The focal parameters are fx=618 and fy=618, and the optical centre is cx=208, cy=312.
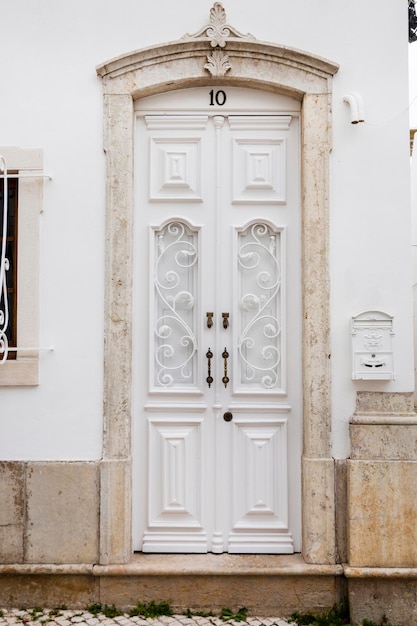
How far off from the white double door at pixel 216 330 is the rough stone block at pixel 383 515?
1.52ft

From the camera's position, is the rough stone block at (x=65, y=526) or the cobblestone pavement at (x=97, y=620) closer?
the cobblestone pavement at (x=97, y=620)

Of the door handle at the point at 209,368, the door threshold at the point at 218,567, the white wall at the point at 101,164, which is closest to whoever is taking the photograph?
the door threshold at the point at 218,567

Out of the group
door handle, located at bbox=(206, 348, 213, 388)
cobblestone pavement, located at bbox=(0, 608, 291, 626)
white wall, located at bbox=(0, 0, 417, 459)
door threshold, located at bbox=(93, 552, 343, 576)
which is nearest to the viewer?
cobblestone pavement, located at bbox=(0, 608, 291, 626)

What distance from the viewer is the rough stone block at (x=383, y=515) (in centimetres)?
415

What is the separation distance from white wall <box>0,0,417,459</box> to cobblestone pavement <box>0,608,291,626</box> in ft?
3.42

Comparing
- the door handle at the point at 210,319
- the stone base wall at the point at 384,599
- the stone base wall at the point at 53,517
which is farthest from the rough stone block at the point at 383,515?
the stone base wall at the point at 53,517

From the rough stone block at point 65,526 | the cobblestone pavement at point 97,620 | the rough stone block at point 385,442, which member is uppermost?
the rough stone block at point 385,442

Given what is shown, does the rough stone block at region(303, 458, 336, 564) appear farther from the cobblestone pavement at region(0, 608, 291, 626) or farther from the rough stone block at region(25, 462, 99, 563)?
the rough stone block at region(25, 462, 99, 563)

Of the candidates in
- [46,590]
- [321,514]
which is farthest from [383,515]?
[46,590]

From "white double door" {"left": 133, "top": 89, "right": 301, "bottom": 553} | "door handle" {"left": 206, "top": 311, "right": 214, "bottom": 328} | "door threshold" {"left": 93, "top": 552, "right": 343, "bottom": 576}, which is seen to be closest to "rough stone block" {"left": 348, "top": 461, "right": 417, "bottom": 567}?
"door threshold" {"left": 93, "top": 552, "right": 343, "bottom": 576}

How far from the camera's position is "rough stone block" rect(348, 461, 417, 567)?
415 cm

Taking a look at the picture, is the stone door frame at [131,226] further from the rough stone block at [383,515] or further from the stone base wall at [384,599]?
the stone base wall at [384,599]

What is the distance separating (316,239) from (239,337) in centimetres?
89

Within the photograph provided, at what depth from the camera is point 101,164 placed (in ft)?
14.5
